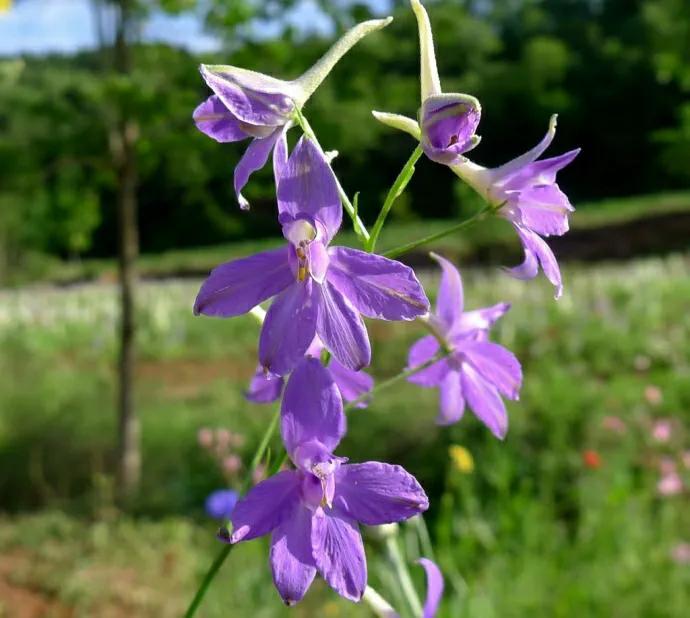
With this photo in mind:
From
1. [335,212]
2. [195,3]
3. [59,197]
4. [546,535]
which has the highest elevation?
[195,3]

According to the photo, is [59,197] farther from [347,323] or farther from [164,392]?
[347,323]

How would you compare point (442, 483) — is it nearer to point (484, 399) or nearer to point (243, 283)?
point (484, 399)


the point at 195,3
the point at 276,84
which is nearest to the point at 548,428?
the point at 195,3

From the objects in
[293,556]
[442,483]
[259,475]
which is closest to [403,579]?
[293,556]

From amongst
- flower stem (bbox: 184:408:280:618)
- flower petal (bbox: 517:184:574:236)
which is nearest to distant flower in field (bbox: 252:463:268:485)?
flower stem (bbox: 184:408:280:618)

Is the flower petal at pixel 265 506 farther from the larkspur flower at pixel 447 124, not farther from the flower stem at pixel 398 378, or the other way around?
the larkspur flower at pixel 447 124

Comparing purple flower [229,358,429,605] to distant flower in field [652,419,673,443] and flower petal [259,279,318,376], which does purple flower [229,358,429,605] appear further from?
distant flower in field [652,419,673,443]
